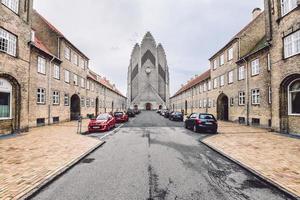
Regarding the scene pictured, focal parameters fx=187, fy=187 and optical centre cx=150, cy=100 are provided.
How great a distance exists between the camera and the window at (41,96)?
1789 cm

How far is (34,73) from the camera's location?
17109 mm

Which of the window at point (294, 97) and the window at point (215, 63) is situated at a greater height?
the window at point (215, 63)

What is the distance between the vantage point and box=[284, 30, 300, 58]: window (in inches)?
490

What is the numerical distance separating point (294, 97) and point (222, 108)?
14438mm

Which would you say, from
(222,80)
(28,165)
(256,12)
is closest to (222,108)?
(222,80)

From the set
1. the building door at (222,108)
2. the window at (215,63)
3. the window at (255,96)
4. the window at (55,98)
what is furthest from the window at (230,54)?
the window at (55,98)

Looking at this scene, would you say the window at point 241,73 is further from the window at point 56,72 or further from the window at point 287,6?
the window at point 56,72

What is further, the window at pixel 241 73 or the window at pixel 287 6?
the window at pixel 241 73

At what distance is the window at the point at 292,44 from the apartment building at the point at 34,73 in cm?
1913

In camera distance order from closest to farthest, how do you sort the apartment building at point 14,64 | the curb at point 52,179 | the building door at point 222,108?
the curb at point 52,179
the apartment building at point 14,64
the building door at point 222,108

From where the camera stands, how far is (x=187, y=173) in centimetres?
540

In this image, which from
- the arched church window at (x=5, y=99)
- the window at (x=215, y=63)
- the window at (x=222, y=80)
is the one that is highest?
the window at (x=215, y=63)

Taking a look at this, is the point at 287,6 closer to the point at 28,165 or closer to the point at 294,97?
the point at 294,97

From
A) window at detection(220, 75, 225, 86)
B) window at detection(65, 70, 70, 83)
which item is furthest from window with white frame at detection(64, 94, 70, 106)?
window at detection(220, 75, 225, 86)
